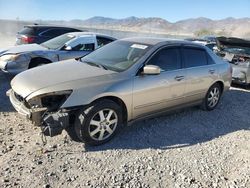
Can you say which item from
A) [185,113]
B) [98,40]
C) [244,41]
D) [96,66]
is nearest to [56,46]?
[98,40]

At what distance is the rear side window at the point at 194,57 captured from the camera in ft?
18.1

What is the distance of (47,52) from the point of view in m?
7.50

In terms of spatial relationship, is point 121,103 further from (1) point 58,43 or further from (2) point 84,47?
(1) point 58,43

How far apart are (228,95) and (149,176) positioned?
509 cm

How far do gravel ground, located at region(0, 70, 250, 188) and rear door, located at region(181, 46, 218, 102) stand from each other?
66cm

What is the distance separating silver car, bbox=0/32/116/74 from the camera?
7094mm

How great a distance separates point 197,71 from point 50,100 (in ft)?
9.94

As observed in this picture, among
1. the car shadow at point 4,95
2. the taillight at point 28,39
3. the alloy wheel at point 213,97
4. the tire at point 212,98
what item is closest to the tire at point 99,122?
the car shadow at point 4,95

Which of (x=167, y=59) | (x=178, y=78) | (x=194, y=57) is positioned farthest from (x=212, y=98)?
(x=167, y=59)

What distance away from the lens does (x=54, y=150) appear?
401cm

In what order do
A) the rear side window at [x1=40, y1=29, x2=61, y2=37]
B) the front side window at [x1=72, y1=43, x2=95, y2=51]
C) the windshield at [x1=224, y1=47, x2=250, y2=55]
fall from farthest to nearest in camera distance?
the rear side window at [x1=40, y1=29, x2=61, y2=37] < the windshield at [x1=224, y1=47, x2=250, y2=55] < the front side window at [x1=72, y1=43, x2=95, y2=51]

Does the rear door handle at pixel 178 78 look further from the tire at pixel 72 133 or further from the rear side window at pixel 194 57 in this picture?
the tire at pixel 72 133

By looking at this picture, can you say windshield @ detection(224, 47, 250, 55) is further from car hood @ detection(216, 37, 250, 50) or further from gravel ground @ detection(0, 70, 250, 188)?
gravel ground @ detection(0, 70, 250, 188)

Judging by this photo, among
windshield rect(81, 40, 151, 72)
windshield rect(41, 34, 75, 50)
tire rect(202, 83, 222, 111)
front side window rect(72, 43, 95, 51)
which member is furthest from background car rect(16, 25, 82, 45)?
tire rect(202, 83, 222, 111)
